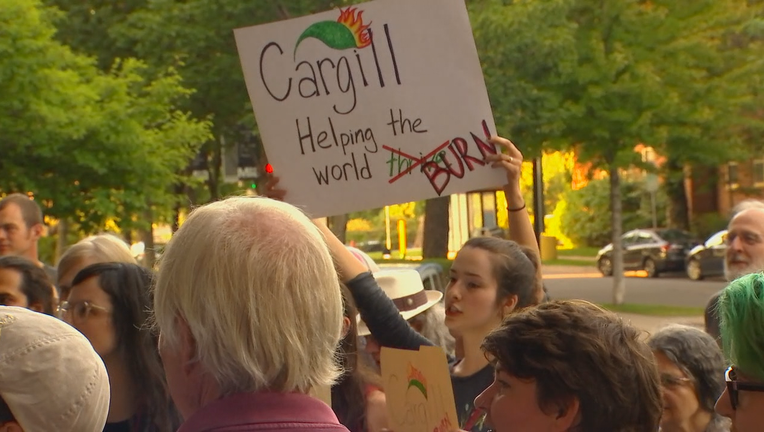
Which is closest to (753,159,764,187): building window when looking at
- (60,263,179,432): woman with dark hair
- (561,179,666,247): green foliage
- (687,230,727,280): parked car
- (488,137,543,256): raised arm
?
(561,179,666,247): green foliage

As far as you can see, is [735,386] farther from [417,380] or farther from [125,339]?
[125,339]

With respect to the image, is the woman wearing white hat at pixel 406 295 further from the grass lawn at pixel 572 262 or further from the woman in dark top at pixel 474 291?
the grass lawn at pixel 572 262

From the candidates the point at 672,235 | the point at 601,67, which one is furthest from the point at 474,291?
the point at 672,235

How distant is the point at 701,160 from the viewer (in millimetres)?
22234

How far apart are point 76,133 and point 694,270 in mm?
20121

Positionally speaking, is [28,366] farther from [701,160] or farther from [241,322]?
[701,160]

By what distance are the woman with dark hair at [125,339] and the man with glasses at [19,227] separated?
Answer: 9.67ft

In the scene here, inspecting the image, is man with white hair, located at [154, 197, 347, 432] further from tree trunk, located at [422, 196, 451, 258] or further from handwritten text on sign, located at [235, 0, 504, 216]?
tree trunk, located at [422, 196, 451, 258]

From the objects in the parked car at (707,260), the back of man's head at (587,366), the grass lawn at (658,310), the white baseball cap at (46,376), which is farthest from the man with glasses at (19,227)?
the parked car at (707,260)

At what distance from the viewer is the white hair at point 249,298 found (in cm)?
208

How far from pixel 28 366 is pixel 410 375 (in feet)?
3.99

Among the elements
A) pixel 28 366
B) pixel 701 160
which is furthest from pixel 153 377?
pixel 701 160

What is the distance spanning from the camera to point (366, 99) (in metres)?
Result: 4.36

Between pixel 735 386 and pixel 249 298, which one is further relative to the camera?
pixel 735 386
